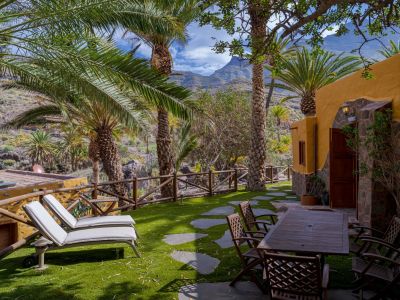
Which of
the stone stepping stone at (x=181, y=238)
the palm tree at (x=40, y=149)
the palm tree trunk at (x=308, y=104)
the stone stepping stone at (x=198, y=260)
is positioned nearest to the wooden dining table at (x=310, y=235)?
the stone stepping stone at (x=198, y=260)

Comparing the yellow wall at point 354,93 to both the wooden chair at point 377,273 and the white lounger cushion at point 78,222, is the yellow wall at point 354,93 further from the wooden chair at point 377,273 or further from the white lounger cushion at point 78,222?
the white lounger cushion at point 78,222

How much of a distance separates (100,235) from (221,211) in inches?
212

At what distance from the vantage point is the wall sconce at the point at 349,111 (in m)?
8.77

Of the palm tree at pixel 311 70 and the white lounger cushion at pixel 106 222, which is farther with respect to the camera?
the palm tree at pixel 311 70

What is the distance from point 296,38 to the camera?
18.7ft

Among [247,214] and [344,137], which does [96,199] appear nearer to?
[247,214]

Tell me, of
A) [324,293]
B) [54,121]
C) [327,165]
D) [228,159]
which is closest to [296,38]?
[324,293]

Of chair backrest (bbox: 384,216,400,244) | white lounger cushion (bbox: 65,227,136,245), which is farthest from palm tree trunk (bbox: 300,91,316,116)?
white lounger cushion (bbox: 65,227,136,245)

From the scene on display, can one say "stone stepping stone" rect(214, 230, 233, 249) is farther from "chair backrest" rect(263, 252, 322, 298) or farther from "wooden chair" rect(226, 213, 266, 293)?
"chair backrest" rect(263, 252, 322, 298)

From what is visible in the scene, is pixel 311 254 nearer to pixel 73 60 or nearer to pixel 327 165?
pixel 73 60

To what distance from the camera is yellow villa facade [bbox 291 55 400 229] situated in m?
7.16

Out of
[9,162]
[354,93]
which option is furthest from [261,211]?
[9,162]

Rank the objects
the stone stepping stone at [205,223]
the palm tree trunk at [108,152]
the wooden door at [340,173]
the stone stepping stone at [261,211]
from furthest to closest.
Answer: the palm tree trunk at [108,152]
the wooden door at [340,173]
the stone stepping stone at [261,211]
the stone stepping stone at [205,223]

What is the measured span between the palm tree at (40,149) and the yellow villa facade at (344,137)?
2610cm
